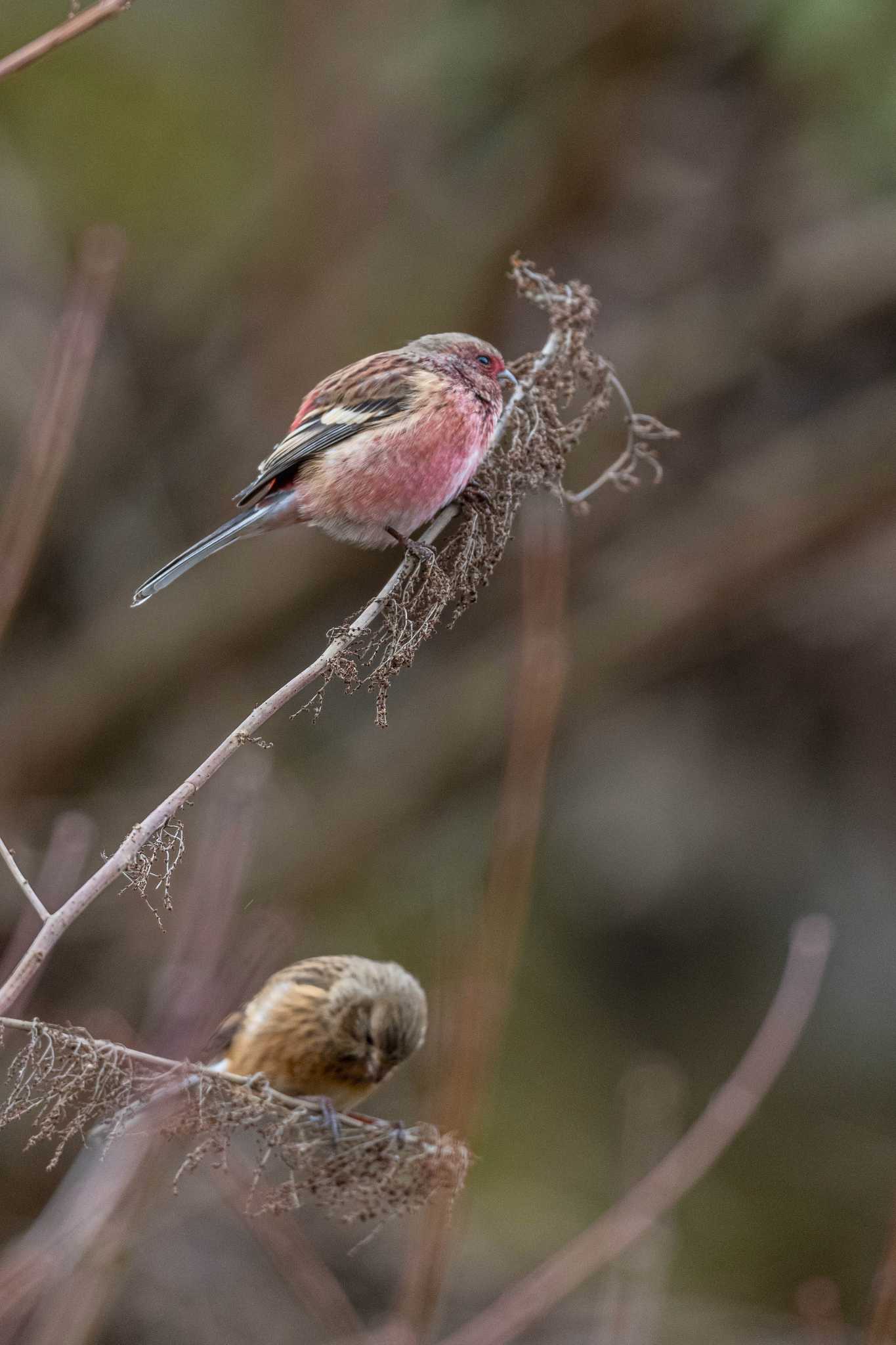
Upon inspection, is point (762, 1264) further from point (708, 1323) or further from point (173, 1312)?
point (173, 1312)

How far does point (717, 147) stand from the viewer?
945 centimetres

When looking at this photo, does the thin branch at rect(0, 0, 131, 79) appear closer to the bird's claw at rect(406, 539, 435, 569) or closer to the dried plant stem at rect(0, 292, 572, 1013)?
the dried plant stem at rect(0, 292, 572, 1013)

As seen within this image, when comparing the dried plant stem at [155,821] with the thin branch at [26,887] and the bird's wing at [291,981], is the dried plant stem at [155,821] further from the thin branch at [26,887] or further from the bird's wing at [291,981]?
the bird's wing at [291,981]

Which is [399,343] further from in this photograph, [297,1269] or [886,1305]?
[886,1305]

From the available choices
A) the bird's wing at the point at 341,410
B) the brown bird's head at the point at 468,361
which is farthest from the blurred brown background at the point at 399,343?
the brown bird's head at the point at 468,361

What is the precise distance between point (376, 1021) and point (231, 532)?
1.45 m

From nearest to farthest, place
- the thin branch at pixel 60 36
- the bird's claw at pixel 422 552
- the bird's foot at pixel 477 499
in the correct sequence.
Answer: the thin branch at pixel 60 36 → the bird's claw at pixel 422 552 → the bird's foot at pixel 477 499

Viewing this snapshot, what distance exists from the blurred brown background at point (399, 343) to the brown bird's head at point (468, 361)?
2992mm

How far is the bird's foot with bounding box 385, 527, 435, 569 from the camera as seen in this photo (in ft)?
10.8

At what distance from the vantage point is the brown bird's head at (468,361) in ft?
14.0

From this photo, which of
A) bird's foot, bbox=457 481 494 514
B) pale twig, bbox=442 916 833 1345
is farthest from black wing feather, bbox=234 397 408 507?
pale twig, bbox=442 916 833 1345

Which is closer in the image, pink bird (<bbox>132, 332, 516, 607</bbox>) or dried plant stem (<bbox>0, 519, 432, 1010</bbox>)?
dried plant stem (<bbox>0, 519, 432, 1010</bbox>)

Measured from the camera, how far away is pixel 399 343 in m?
8.27

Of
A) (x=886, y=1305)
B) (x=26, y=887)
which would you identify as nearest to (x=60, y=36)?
(x=26, y=887)
